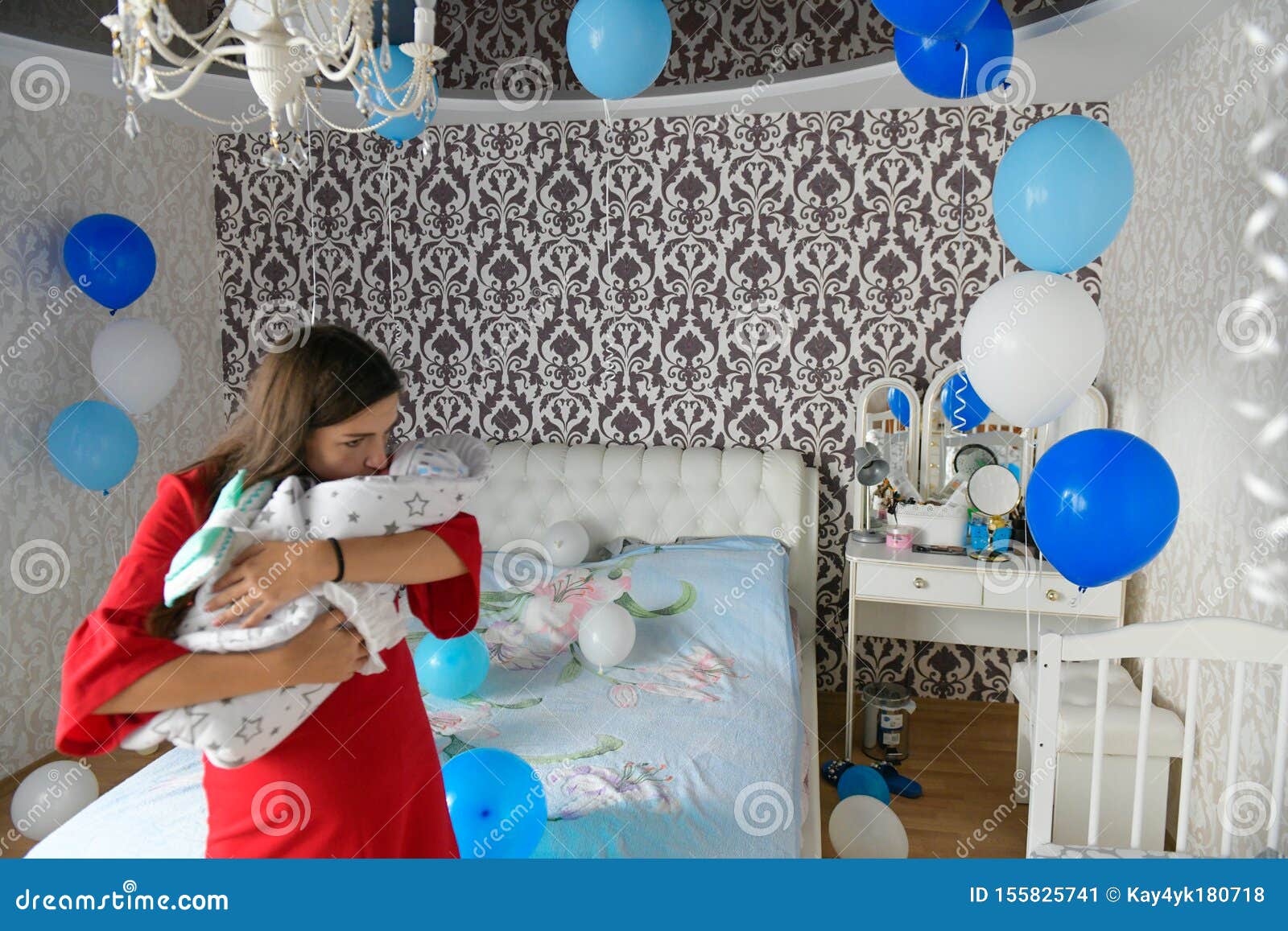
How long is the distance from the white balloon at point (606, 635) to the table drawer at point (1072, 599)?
4.44 feet

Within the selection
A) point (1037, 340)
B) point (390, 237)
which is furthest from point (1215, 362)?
point (390, 237)

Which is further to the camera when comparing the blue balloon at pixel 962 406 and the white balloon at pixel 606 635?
the blue balloon at pixel 962 406

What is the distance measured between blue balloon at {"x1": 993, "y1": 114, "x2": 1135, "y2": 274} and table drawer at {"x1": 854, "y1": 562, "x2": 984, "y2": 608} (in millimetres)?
1238

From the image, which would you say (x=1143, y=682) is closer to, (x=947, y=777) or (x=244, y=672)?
(x=947, y=777)

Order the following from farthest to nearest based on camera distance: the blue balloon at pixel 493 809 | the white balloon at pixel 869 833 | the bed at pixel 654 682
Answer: the white balloon at pixel 869 833
the bed at pixel 654 682
the blue balloon at pixel 493 809

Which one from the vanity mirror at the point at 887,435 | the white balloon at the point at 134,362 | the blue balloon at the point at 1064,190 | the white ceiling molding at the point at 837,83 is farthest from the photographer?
the vanity mirror at the point at 887,435

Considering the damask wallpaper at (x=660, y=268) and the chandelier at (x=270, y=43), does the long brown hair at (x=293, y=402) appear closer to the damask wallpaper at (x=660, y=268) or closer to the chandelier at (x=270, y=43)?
the chandelier at (x=270, y=43)

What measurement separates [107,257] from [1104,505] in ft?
10.0

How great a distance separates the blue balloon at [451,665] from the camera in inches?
97.7

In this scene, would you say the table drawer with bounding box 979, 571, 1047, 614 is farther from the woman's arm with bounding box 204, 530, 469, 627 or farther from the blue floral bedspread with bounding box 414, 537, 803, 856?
the woman's arm with bounding box 204, 530, 469, 627

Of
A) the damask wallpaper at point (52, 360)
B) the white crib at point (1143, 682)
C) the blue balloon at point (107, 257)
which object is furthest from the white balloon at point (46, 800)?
the white crib at point (1143, 682)

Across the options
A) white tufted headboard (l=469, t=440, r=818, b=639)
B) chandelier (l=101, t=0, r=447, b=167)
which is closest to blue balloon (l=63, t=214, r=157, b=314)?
white tufted headboard (l=469, t=440, r=818, b=639)

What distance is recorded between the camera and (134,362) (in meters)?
3.12

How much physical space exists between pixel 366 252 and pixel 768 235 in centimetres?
166
